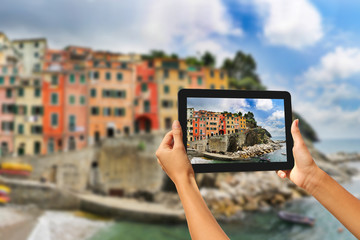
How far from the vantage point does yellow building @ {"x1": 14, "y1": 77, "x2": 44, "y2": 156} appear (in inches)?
261

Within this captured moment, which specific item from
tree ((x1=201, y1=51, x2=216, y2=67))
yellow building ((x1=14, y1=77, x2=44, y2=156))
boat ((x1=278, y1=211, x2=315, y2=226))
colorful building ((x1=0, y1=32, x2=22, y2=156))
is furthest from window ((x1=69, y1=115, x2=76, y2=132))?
boat ((x1=278, y1=211, x2=315, y2=226))

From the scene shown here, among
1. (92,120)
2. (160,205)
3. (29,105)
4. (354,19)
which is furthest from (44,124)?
(354,19)

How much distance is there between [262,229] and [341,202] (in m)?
6.55

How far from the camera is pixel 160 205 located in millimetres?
6926

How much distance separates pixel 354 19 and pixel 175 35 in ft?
15.2

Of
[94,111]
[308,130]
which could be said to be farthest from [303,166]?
[308,130]

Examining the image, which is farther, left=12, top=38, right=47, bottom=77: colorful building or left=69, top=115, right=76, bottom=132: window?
left=69, top=115, right=76, bottom=132: window

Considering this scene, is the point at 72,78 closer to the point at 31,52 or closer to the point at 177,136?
the point at 31,52

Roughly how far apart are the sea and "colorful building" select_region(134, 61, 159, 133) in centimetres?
230

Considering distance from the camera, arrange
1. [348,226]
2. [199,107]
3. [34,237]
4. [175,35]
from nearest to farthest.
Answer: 1. [348,226]
2. [199,107]
3. [34,237]
4. [175,35]

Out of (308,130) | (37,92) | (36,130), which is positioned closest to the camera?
(36,130)

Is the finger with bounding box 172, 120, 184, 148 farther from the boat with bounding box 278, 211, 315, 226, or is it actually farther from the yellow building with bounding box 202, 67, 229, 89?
the boat with bounding box 278, 211, 315, 226

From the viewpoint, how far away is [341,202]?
43cm

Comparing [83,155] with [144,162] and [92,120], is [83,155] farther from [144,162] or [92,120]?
[144,162]
